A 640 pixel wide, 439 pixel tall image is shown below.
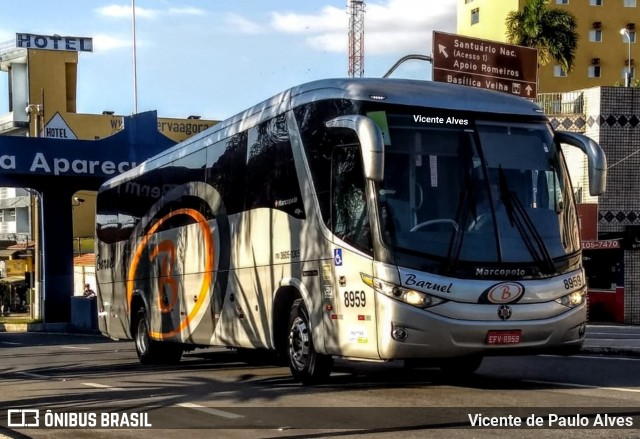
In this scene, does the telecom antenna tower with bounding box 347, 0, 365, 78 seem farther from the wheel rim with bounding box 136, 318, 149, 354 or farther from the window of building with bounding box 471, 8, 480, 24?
the wheel rim with bounding box 136, 318, 149, 354

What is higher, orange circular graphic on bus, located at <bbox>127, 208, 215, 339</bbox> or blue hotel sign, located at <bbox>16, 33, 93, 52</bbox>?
blue hotel sign, located at <bbox>16, 33, 93, 52</bbox>

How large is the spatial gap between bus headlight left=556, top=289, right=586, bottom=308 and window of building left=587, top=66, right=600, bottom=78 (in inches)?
2715

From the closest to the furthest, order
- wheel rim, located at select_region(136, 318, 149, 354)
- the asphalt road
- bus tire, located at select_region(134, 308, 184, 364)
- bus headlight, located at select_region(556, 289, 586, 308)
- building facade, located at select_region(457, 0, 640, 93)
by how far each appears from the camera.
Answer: the asphalt road
bus headlight, located at select_region(556, 289, 586, 308)
bus tire, located at select_region(134, 308, 184, 364)
wheel rim, located at select_region(136, 318, 149, 354)
building facade, located at select_region(457, 0, 640, 93)

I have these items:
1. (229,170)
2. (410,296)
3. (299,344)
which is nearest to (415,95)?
(410,296)

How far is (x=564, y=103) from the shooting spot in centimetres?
3497

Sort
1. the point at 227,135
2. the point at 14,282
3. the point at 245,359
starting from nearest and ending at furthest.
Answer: the point at 227,135 < the point at 245,359 < the point at 14,282

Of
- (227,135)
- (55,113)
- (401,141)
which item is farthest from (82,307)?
(55,113)

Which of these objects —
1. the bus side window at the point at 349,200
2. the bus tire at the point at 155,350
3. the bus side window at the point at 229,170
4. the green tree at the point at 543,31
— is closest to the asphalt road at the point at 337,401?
the bus tire at the point at 155,350

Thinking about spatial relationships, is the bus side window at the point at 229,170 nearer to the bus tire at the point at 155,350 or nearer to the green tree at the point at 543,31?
the bus tire at the point at 155,350

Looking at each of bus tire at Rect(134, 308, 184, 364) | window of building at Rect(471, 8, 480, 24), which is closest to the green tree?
window of building at Rect(471, 8, 480, 24)

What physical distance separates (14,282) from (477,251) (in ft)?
191

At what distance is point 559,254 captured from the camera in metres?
11.2

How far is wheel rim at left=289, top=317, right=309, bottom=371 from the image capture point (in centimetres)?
1227

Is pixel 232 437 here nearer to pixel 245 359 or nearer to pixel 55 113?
pixel 245 359
